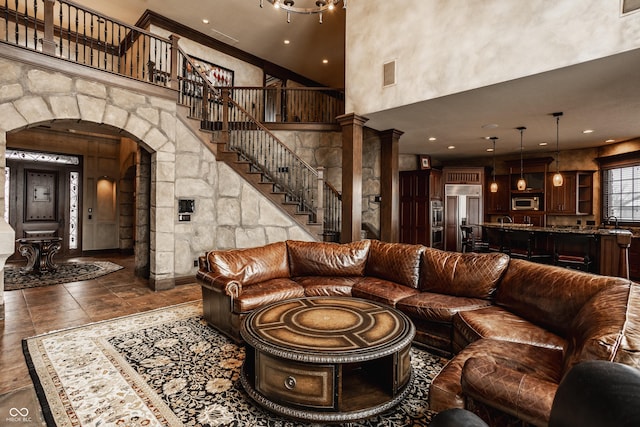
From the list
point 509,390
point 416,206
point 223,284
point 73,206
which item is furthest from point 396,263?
point 73,206

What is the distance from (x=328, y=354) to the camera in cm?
182

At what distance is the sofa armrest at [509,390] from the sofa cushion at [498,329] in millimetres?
754

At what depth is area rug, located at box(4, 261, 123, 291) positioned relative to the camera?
17.2 feet

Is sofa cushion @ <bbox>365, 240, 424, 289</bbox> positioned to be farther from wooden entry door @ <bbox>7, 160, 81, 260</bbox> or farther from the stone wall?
wooden entry door @ <bbox>7, 160, 81, 260</bbox>

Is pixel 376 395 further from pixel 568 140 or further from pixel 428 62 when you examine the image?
pixel 568 140

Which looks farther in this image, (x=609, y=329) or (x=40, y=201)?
(x=40, y=201)

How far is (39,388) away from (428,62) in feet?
17.3

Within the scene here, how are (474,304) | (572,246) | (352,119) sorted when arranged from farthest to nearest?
1. (352,119)
2. (572,246)
3. (474,304)

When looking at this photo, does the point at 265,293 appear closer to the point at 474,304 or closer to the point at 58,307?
the point at 474,304

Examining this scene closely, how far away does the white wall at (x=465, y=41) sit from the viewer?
10.2 ft

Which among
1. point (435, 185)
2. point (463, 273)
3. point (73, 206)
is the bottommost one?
point (463, 273)

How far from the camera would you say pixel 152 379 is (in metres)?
2.37

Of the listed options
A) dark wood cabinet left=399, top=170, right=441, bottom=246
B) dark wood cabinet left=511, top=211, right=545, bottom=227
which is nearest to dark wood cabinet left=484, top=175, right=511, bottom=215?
dark wood cabinet left=511, top=211, right=545, bottom=227

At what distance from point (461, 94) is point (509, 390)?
3704mm
